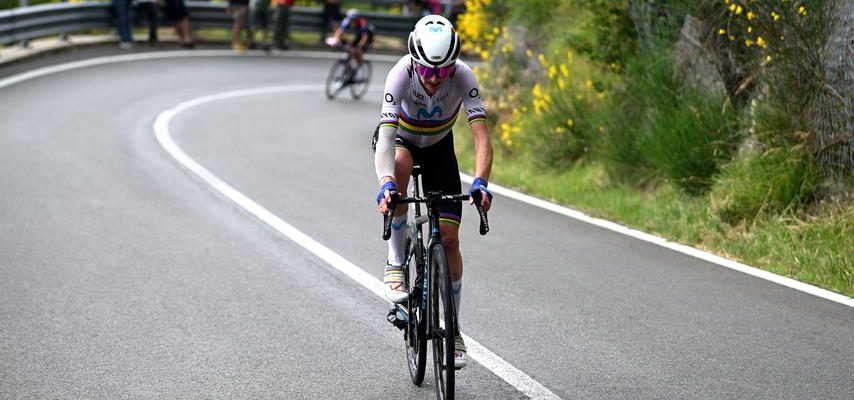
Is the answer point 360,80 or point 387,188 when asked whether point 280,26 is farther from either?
point 387,188

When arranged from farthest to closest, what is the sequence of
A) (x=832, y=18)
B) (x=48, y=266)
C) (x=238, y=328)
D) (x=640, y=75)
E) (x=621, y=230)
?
(x=640, y=75) < (x=621, y=230) < (x=832, y=18) < (x=48, y=266) < (x=238, y=328)

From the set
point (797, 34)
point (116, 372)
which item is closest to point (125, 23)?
point (797, 34)

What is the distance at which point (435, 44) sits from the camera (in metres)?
5.53

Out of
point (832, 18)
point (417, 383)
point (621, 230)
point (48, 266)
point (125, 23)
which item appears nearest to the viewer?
point (417, 383)

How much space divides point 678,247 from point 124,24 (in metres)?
18.1

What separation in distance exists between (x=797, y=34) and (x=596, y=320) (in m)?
3.88

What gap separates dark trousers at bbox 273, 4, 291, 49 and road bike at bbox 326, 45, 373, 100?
6.02 meters

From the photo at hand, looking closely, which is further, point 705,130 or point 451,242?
point 705,130

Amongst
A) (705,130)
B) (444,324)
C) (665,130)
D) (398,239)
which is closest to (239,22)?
(665,130)

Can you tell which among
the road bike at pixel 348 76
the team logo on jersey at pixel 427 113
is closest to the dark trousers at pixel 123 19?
the road bike at pixel 348 76

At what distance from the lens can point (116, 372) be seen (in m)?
6.21

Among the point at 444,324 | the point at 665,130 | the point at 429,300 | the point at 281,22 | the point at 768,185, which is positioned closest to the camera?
the point at 444,324

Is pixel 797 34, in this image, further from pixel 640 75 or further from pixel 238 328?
Answer: pixel 238 328

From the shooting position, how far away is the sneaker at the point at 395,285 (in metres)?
6.13
